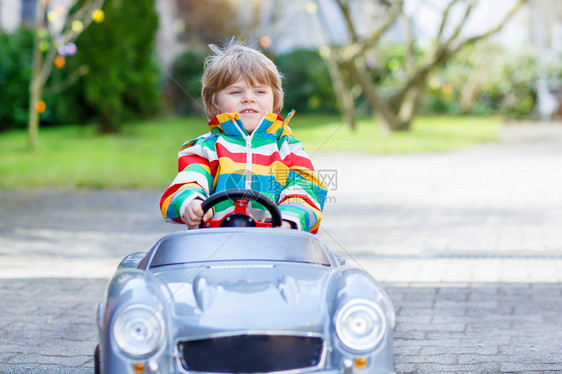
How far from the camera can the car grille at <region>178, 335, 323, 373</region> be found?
2596 mm

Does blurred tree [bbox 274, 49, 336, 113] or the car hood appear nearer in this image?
the car hood

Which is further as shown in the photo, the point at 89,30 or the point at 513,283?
the point at 89,30

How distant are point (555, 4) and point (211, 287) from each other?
24.7 m

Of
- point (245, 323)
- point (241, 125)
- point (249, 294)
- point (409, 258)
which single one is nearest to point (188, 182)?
point (241, 125)

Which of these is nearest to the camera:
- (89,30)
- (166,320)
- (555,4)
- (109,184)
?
(166,320)

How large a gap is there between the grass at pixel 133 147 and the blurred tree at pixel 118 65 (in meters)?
0.70

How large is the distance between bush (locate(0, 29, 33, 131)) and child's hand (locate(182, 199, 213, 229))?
19300mm

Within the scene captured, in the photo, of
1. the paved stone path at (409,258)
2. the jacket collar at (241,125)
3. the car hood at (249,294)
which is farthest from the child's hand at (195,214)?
the paved stone path at (409,258)

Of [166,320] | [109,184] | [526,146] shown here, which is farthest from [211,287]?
[526,146]

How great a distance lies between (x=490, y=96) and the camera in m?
33.5

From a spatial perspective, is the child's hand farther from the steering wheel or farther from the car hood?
the car hood

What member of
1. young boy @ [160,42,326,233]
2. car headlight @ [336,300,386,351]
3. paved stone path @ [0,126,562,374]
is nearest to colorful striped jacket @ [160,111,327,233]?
young boy @ [160,42,326,233]

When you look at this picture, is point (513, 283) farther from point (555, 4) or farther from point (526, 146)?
point (555, 4)

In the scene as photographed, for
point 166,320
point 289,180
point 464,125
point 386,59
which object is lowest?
point 166,320
